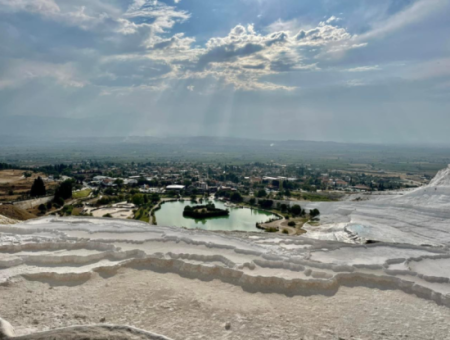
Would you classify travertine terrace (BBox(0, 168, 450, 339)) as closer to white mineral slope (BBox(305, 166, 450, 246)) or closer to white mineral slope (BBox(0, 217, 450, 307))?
white mineral slope (BBox(0, 217, 450, 307))

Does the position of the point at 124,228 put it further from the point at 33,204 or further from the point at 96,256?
the point at 33,204

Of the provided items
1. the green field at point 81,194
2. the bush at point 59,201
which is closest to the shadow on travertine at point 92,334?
the bush at point 59,201

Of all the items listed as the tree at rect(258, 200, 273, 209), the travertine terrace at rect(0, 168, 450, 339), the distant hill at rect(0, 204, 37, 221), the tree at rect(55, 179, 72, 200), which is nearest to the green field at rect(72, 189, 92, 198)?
the tree at rect(55, 179, 72, 200)

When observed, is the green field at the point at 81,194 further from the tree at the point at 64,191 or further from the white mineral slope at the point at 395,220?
the white mineral slope at the point at 395,220

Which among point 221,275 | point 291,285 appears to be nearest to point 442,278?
point 291,285

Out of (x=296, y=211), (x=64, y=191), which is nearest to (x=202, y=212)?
(x=296, y=211)

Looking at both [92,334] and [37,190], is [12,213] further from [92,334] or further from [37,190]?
[92,334]

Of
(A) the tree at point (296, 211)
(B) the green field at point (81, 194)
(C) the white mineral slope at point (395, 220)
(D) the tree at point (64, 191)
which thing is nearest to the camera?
(C) the white mineral slope at point (395, 220)
